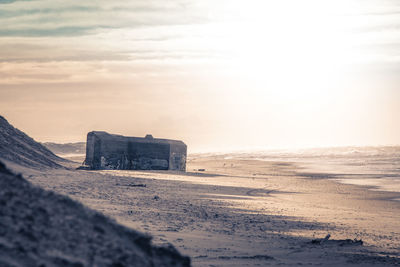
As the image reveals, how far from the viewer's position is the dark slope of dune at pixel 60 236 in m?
3.06

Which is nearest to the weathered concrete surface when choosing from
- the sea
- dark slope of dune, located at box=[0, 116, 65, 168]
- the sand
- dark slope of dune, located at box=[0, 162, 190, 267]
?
dark slope of dune, located at box=[0, 116, 65, 168]

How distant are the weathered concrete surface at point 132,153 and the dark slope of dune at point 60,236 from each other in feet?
86.4

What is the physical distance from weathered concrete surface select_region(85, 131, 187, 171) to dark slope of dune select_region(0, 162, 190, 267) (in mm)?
26326

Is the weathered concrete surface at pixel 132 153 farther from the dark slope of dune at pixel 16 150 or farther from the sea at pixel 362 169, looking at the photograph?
the sea at pixel 362 169

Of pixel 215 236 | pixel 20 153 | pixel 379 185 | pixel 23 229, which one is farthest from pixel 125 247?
pixel 379 185

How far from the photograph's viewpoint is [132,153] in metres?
31.8

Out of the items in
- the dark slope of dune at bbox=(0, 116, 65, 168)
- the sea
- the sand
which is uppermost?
the dark slope of dune at bbox=(0, 116, 65, 168)

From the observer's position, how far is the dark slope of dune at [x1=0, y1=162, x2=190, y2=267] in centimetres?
306

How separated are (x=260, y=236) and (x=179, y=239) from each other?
6.11ft

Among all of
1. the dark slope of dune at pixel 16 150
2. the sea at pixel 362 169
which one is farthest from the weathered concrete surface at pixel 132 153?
the sea at pixel 362 169

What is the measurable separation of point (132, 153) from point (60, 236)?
28737mm

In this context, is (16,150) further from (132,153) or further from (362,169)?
(362,169)

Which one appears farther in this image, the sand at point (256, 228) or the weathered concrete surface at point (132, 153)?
the weathered concrete surface at point (132, 153)

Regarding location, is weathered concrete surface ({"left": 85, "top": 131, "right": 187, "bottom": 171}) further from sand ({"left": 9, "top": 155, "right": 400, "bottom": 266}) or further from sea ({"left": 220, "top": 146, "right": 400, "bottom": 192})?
sand ({"left": 9, "top": 155, "right": 400, "bottom": 266})
